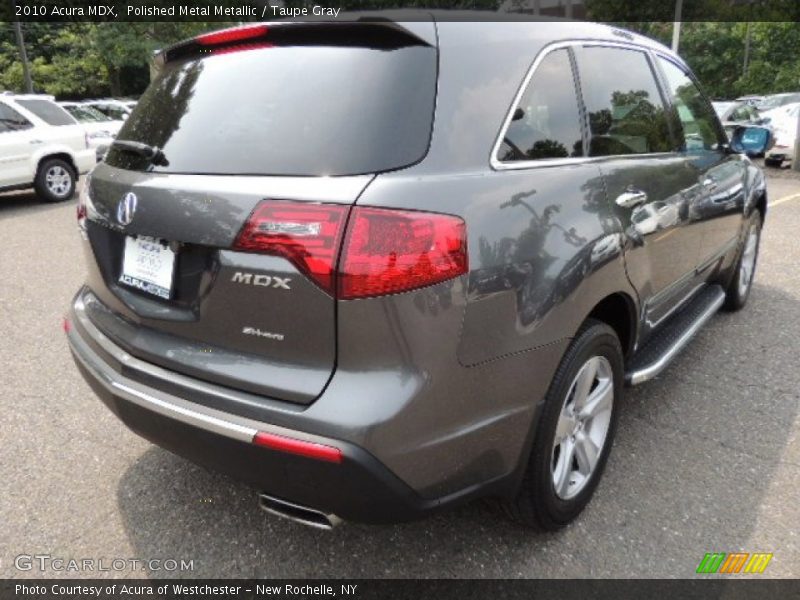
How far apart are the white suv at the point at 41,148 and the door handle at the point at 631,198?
31.3 ft

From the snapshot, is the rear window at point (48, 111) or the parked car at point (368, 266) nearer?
the parked car at point (368, 266)

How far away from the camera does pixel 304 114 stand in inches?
72.9

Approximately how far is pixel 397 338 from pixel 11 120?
10.0 meters

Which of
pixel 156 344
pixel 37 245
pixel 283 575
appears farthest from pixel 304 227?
pixel 37 245

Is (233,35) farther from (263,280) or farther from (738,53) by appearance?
(738,53)

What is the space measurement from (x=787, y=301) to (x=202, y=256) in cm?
462

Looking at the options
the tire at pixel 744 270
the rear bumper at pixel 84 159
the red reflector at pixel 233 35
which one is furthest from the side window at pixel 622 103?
the rear bumper at pixel 84 159

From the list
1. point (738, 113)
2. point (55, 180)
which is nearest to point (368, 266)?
point (55, 180)

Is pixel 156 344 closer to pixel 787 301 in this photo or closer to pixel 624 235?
pixel 624 235

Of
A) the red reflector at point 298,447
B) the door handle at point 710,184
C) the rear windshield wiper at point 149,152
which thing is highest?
the rear windshield wiper at point 149,152

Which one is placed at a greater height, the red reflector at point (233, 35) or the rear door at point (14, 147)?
the red reflector at point (233, 35)

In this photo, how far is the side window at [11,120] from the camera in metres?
9.28

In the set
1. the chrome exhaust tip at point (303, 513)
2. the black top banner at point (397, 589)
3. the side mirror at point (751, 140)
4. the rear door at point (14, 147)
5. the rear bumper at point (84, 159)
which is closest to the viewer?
the chrome exhaust tip at point (303, 513)

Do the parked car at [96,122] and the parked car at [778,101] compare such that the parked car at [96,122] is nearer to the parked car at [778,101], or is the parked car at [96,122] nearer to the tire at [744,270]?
the tire at [744,270]
